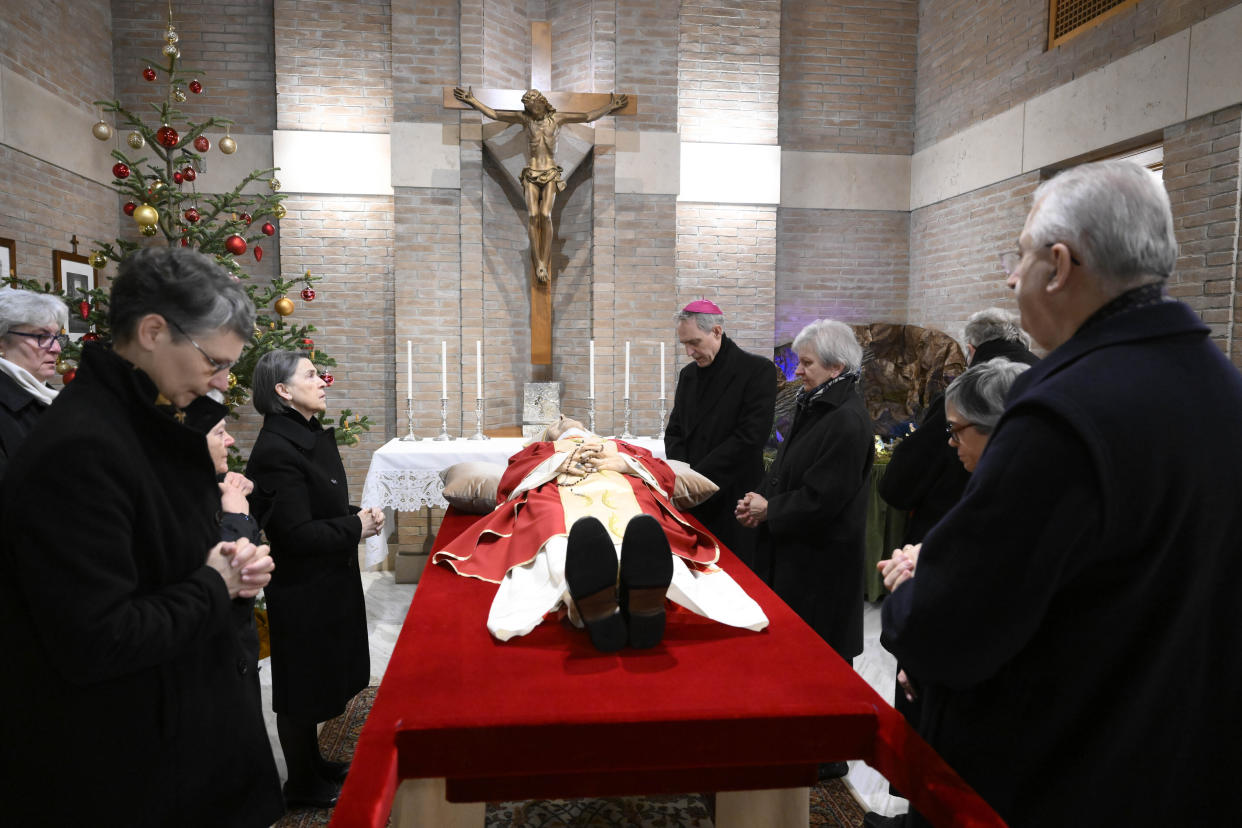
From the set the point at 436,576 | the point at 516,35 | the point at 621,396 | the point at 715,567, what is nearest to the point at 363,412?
the point at 621,396

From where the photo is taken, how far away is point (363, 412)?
23.3 feet

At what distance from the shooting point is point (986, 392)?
5.82 feet

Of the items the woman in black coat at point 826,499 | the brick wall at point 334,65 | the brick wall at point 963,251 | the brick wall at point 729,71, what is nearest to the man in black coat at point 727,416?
the woman in black coat at point 826,499

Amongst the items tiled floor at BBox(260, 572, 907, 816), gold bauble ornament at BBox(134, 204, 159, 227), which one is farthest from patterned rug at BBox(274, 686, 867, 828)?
gold bauble ornament at BBox(134, 204, 159, 227)

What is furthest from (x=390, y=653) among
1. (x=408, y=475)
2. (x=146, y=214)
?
(x=146, y=214)

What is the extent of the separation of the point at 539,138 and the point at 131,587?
5.31 m

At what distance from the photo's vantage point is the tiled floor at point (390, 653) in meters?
3.02

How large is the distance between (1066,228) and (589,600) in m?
1.35

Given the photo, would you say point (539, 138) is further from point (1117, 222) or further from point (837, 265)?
point (1117, 222)

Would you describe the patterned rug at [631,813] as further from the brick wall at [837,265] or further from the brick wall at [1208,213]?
the brick wall at [837,265]

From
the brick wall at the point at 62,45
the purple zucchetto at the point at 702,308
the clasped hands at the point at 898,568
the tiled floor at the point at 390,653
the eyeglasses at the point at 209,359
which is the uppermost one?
the brick wall at the point at 62,45

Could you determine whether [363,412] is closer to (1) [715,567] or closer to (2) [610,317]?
(2) [610,317]

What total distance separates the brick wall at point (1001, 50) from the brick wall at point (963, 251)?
2.31 feet

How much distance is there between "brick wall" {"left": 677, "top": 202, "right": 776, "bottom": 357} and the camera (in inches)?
282
